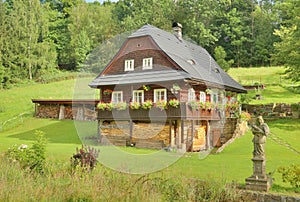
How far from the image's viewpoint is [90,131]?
85.9ft

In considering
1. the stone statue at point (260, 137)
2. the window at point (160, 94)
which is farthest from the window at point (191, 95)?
the stone statue at point (260, 137)

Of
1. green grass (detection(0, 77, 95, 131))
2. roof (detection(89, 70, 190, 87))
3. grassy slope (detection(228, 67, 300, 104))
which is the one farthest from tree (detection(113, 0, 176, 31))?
roof (detection(89, 70, 190, 87))

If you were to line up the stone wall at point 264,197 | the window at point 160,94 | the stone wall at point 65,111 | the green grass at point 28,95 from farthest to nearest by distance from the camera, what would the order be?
1. the green grass at point 28,95
2. the stone wall at point 65,111
3. the window at point 160,94
4. the stone wall at point 264,197

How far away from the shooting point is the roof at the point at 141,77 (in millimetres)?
19797

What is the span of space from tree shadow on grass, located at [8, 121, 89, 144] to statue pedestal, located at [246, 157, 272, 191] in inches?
575

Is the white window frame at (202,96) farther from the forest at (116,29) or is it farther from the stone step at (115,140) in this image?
the forest at (116,29)

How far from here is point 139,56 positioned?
22.8 meters

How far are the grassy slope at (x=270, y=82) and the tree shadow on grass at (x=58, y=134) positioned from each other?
1791cm

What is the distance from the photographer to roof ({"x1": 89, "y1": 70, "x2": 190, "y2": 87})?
65.0ft

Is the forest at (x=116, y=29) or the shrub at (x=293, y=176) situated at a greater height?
the forest at (x=116, y=29)

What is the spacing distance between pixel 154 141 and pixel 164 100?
2.69m

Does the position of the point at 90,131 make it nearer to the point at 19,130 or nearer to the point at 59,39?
the point at 19,130

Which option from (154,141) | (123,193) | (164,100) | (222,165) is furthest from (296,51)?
(123,193)

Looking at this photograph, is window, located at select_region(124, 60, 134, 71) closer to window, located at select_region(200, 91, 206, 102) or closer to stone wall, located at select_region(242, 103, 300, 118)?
window, located at select_region(200, 91, 206, 102)
